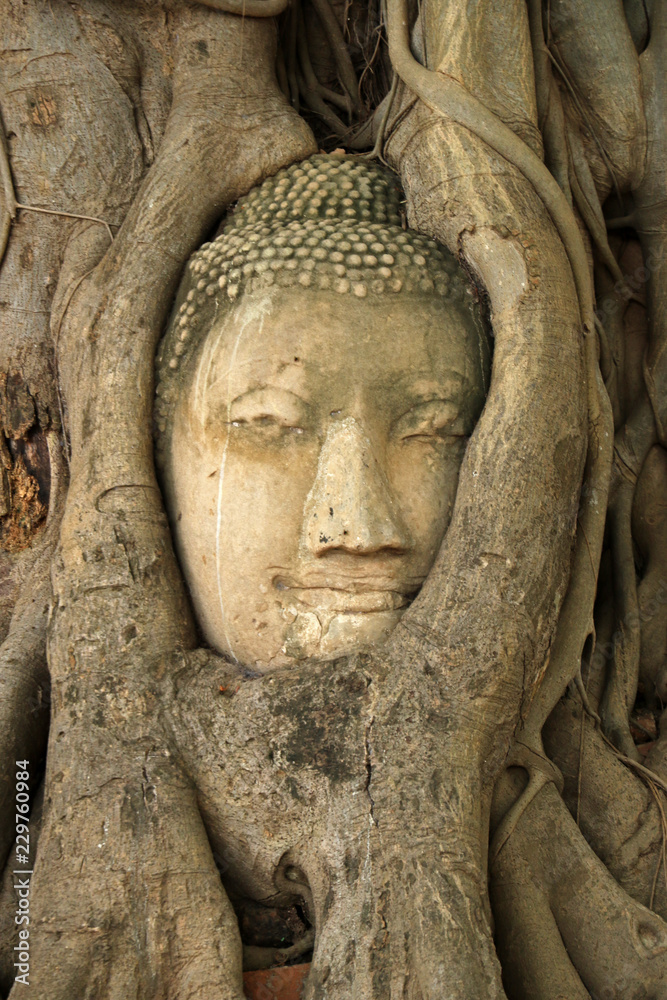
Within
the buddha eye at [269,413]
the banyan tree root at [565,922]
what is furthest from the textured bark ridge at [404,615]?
the buddha eye at [269,413]

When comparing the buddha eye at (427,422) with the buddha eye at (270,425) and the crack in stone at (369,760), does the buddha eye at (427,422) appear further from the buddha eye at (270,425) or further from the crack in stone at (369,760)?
the crack in stone at (369,760)

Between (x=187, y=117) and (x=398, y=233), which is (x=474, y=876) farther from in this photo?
(x=187, y=117)

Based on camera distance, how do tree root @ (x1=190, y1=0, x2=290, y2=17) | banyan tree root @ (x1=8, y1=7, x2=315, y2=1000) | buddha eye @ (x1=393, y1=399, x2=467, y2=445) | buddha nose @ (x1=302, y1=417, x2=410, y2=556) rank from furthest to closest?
tree root @ (x1=190, y1=0, x2=290, y2=17) → buddha eye @ (x1=393, y1=399, x2=467, y2=445) → buddha nose @ (x1=302, y1=417, x2=410, y2=556) → banyan tree root @ (x1=8, y1=7, x2=315, y2=1000)

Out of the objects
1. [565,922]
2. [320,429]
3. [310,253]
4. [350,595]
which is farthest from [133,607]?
[565,922]

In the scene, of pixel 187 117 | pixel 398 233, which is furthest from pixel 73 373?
pixel 398 233

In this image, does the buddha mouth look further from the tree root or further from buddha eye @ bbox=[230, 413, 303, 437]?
the tree root

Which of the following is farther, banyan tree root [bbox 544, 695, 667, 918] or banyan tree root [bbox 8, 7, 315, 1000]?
banyan tree root [bbox 544, 695, 667, 918]

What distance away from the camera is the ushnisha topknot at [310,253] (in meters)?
2.27

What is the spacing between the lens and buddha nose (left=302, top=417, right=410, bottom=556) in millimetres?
2123

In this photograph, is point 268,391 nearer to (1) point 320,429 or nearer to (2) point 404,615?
(1) point 320,429

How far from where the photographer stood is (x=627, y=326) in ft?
9.78

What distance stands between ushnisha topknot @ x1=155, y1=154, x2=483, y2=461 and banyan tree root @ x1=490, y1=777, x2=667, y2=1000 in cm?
135

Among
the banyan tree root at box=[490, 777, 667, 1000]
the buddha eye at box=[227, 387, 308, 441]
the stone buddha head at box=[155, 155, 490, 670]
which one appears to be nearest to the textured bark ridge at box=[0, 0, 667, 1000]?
the banyan tree root at box=[490, 777, 667, 1000]

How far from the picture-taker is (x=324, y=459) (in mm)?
2184
